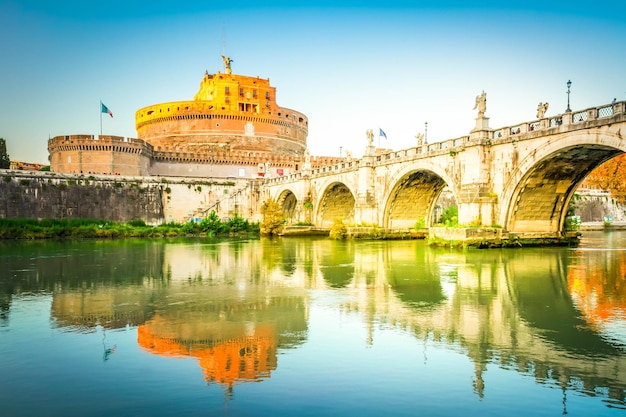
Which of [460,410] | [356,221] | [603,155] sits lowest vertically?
[460,410]

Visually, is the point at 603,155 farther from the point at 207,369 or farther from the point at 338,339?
the point at 207,369

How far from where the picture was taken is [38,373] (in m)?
7.37

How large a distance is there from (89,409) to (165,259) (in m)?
18.1

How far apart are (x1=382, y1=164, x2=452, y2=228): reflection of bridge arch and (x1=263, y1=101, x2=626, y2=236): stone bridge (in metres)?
0.06

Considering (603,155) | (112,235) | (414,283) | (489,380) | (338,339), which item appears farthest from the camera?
(112,235)

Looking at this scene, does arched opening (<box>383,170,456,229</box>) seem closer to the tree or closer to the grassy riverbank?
the grassy riverbank

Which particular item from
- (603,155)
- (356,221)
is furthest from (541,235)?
(356,221)

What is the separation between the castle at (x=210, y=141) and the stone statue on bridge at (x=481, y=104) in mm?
37449

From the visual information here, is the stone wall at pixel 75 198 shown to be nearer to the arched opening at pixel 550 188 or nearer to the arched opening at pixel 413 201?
the arched opening at pixel 413 201

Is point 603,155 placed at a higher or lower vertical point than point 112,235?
higher

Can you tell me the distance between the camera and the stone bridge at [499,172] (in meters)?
21.3

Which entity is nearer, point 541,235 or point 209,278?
point 209,278

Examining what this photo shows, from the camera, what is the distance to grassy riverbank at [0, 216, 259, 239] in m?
39.4

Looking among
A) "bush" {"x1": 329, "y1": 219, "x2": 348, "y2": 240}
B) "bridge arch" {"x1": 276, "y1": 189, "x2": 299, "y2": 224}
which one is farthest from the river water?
"bridge arch" {"x1": 276, "y1": 189, "x2": 299, "y2": 224}
